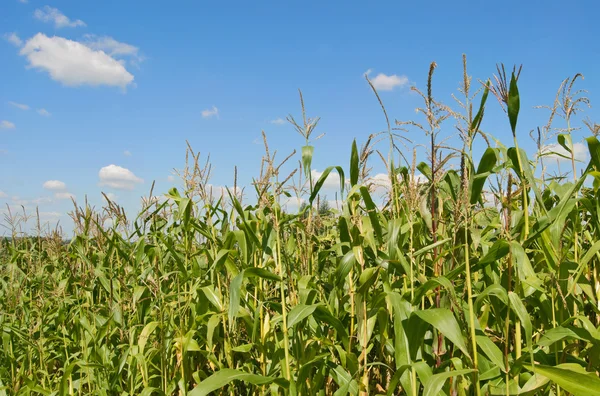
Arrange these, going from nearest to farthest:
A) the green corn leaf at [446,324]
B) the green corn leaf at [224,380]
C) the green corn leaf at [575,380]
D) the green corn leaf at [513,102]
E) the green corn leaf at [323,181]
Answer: the green corn leaf at [575,380] < the green corn leaf at [446,324] < the green corn leaf at [513,102] < the green corn leaf at [224,380] < the green corn leaf at [323,181]

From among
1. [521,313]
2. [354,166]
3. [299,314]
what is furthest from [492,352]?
[354,166]

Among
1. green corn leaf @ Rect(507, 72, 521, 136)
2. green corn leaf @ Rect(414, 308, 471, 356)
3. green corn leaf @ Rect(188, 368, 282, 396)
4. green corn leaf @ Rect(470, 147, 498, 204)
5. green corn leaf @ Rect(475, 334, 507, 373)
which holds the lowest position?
green corn leaf @ Rect(188, 368, 282, 396)

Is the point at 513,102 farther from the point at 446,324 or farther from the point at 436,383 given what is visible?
the point at 436,383

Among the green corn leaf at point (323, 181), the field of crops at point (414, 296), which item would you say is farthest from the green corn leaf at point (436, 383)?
the green corn leaf at point (323, 181)

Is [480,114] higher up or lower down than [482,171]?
higher up

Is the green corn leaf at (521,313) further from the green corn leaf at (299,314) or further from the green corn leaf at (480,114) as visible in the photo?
the green corn leaf at (299,314)

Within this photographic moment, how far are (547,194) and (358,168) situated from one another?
39.4 inches

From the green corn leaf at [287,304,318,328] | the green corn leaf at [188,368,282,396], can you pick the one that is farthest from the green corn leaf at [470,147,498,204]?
the green corn leaf at [188,368,282,396]

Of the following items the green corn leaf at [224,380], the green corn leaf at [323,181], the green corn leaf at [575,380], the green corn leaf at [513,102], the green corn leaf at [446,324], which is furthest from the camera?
the green corn leaf at [323,181]

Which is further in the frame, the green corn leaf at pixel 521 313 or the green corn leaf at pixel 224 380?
the green corn leaf at pixel 224 380

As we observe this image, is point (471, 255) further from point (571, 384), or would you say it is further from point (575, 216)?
point (571, 384)

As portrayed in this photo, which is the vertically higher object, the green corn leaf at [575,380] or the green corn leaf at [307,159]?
the green corn leaf at [307,159]

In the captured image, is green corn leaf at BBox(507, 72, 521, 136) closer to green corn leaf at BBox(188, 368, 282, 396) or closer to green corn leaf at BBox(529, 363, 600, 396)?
green corn leaf at BBox(529, 363, 600, 396)

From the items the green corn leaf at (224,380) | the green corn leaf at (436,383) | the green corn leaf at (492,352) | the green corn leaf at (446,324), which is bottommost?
the green corn leaf at (224,380)
